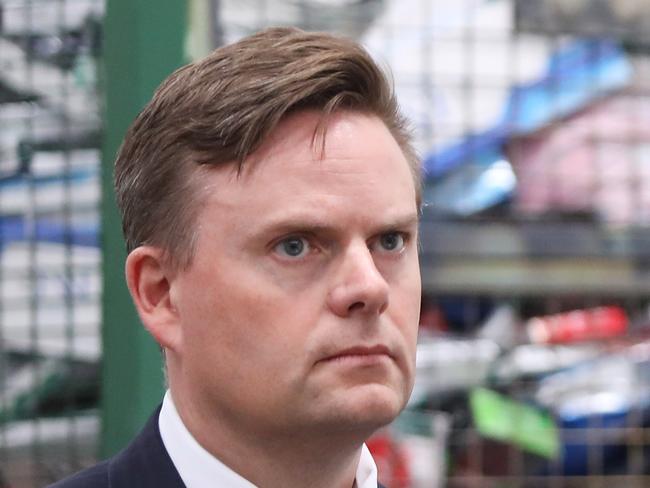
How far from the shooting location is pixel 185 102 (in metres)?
1.61

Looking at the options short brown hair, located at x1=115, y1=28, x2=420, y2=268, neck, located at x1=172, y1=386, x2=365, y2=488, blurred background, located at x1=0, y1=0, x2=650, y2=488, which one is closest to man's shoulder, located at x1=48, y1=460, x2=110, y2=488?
neck, located at x1=172, y1=386, x2=365, y2=488

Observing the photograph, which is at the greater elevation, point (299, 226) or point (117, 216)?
point (299, 226)

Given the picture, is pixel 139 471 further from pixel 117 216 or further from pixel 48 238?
pixel 48 238

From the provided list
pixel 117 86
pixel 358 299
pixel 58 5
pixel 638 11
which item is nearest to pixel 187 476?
pixel 358 299

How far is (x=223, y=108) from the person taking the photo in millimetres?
1572

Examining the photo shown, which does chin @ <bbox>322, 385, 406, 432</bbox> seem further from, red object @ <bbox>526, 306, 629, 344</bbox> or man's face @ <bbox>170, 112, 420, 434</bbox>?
red object @ <bbox>526, 306, 629, 344</bbox>

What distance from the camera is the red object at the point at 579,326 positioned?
417 cm

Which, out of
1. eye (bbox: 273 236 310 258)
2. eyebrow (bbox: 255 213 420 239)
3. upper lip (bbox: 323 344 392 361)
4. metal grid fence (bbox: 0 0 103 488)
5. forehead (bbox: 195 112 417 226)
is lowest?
metal grid fence (bbox: 0 0 103 488)

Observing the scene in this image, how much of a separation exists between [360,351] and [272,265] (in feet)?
0.42

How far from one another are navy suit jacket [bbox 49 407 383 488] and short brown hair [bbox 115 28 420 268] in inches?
8.2

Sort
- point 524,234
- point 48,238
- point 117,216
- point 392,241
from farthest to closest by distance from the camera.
Answer: point 524,234, point 48,238, point 117,216, point 392,241

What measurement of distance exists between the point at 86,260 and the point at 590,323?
1641 mm

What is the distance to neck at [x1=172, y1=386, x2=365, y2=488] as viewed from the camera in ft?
5.09

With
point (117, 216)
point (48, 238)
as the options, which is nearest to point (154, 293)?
point (117, 216)
